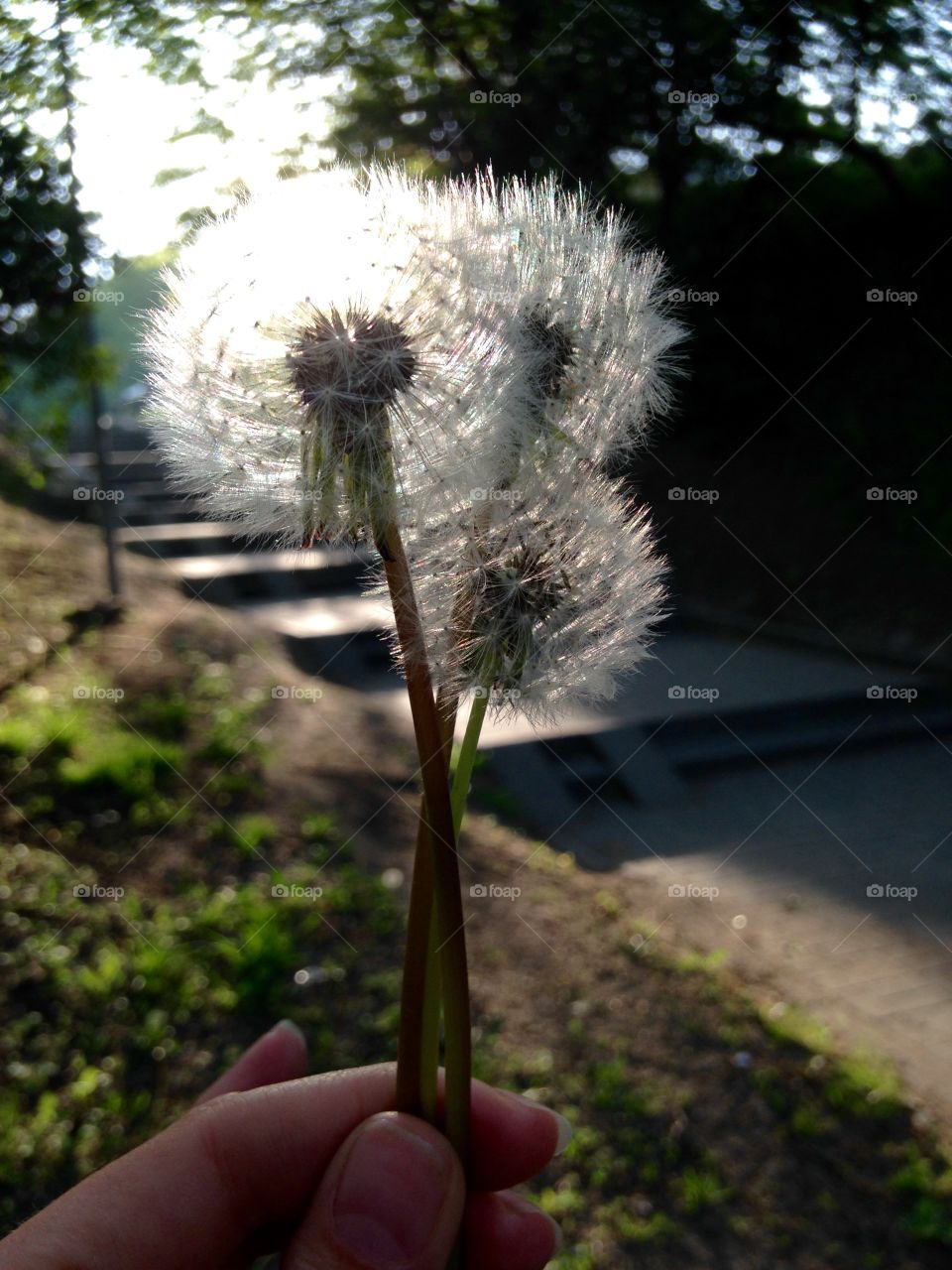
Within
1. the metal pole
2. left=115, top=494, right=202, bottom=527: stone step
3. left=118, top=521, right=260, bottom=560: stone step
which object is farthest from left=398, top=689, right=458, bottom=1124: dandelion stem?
left=118, top=521, right=260, bottom=560: stone step

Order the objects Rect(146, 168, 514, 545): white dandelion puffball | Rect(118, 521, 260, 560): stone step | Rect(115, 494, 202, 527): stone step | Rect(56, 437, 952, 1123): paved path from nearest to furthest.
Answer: Rect(146, 168, 514, 545): white dandelion puffball < Rect(56, 437, 952, 1123): paved path < Rect(115, 494, 202, 527): stone step < Rect(118, 521, 260, 560): stone step

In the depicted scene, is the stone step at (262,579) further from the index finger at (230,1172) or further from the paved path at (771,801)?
the index finger at (230,1172)

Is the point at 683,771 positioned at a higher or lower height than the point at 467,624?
lower

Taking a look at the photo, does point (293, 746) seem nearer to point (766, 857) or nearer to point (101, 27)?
point (766, 857)

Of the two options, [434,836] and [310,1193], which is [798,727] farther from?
[434,836]

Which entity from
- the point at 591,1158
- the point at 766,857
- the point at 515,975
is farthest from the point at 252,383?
the point at 766,857

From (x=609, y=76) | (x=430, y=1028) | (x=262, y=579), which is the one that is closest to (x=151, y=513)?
(x=262, y=579)

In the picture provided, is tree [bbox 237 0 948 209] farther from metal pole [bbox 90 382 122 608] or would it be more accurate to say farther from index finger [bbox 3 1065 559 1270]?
index finger [bbox 3 1065 559 1270]
